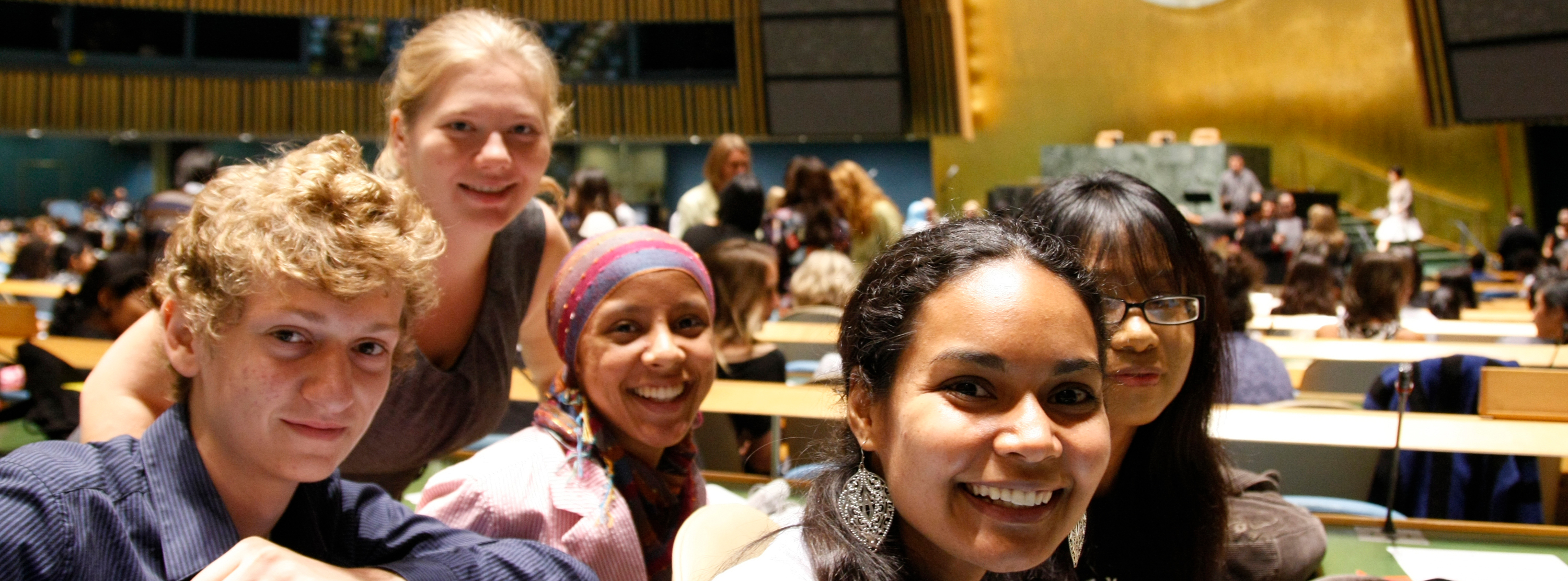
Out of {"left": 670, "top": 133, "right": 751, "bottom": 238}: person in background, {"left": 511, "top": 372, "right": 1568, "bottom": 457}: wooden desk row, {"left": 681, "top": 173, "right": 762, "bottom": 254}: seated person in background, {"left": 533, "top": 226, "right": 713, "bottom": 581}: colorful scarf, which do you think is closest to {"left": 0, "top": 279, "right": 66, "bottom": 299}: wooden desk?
{"left": 670, "top": 133, "right": 751, "bottom": 238}: person in background

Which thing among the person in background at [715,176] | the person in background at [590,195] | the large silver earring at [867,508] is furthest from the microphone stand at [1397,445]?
the person in background at [590,195]

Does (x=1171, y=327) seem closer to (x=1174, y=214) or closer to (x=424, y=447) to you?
(x=1174, y=214)

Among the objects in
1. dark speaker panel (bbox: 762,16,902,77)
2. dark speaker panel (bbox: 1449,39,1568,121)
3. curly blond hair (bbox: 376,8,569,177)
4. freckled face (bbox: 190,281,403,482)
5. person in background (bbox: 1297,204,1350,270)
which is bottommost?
freckled face (bbox: 190,281,403,482)

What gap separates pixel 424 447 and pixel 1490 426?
2.43 meters

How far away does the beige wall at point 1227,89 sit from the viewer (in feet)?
44.3

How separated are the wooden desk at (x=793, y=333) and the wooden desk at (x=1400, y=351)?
1697mm

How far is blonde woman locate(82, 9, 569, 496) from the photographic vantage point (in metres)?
1.77

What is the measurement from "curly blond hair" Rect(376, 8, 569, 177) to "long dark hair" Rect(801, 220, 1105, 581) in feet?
3.11

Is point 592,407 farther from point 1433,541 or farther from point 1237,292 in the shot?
point 1237,292

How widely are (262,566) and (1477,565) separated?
77.7 inches

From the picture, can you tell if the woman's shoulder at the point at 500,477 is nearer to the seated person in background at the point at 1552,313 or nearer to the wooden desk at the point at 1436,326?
the wooden desk at the point at 1436,326

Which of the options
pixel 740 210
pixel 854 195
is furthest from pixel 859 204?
pixel 740 210

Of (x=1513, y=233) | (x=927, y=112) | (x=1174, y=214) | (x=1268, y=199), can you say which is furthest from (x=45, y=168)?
(x=1513, y=233)

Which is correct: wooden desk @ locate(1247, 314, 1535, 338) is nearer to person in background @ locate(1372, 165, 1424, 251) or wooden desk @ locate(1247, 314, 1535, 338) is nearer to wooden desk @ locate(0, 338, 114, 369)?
wooden desk @ locate(0, 338, 114, 369)
